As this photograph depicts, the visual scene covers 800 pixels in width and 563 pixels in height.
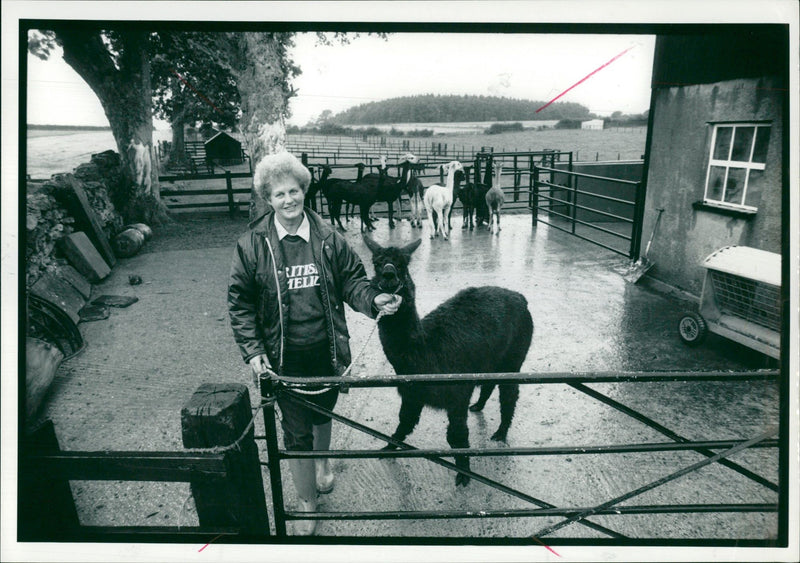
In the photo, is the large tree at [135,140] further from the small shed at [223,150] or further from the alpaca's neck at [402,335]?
the alpaca's neck at [402,335]

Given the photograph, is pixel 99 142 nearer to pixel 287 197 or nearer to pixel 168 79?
pixel 287 197

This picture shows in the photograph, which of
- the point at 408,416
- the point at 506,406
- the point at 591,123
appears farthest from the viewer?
the point at 506,406

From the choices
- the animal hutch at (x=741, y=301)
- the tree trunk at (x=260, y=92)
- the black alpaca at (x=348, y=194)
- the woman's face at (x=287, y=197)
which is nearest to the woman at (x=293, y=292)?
the woman's face at (x=287, y=197)

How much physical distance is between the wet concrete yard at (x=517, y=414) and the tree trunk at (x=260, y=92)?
168 cm

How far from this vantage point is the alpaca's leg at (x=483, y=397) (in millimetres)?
2877

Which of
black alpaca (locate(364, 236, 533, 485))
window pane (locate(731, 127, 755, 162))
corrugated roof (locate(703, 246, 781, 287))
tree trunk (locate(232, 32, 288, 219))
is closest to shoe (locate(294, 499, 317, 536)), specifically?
black alpaca (locate(364, 236, 533, 485))

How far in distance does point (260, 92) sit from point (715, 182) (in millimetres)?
4348

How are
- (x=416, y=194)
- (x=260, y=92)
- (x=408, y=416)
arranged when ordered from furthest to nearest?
(x=416, y=194), (x=260, y=92), (x=408, y=416)

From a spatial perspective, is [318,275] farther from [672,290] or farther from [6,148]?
[672,290]

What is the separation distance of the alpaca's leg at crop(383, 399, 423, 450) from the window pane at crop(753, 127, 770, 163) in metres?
2.70

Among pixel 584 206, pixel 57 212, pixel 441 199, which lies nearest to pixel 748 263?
pixel 584 206

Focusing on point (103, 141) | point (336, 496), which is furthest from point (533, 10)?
point (103, 141)

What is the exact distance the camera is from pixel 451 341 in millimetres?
2277

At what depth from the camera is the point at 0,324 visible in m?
1.58
